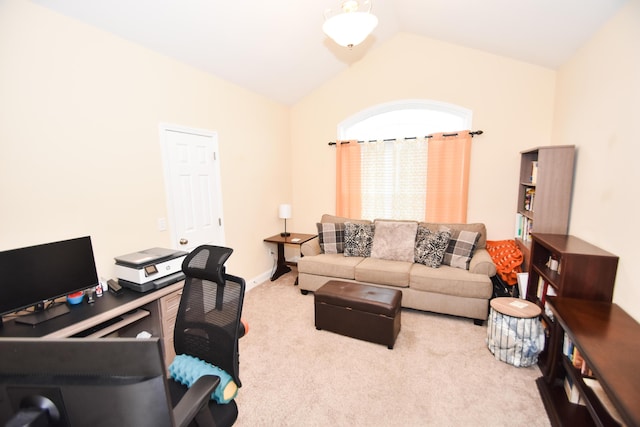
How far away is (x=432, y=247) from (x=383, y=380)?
1679 mm

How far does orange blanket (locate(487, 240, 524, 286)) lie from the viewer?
3.02 meters

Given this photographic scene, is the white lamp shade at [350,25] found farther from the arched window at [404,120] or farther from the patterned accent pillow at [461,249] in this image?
the patterned accent pillow at [461,249]

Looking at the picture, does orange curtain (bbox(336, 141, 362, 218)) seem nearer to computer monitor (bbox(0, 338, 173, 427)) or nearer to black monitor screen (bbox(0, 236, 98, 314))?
black monitor screen (bbox(0, 236, 98, 314))

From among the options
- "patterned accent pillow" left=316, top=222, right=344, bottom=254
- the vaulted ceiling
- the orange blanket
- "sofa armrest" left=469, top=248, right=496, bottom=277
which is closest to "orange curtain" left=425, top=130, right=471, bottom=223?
the orange blanket

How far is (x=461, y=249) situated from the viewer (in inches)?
125

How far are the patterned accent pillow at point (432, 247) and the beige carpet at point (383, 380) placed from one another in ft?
2.15

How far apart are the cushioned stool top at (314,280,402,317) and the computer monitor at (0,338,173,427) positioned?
2103 millimetres

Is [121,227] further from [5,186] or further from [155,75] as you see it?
[155,75]

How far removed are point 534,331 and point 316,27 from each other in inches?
137

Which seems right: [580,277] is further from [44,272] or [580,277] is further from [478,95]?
[44,272]

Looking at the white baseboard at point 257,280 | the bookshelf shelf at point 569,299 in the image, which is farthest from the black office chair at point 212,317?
the white baseboard at point 257,280

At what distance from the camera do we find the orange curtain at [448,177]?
11.7ft

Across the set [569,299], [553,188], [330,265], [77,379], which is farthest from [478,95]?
[77,379]

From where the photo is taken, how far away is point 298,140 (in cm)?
454
